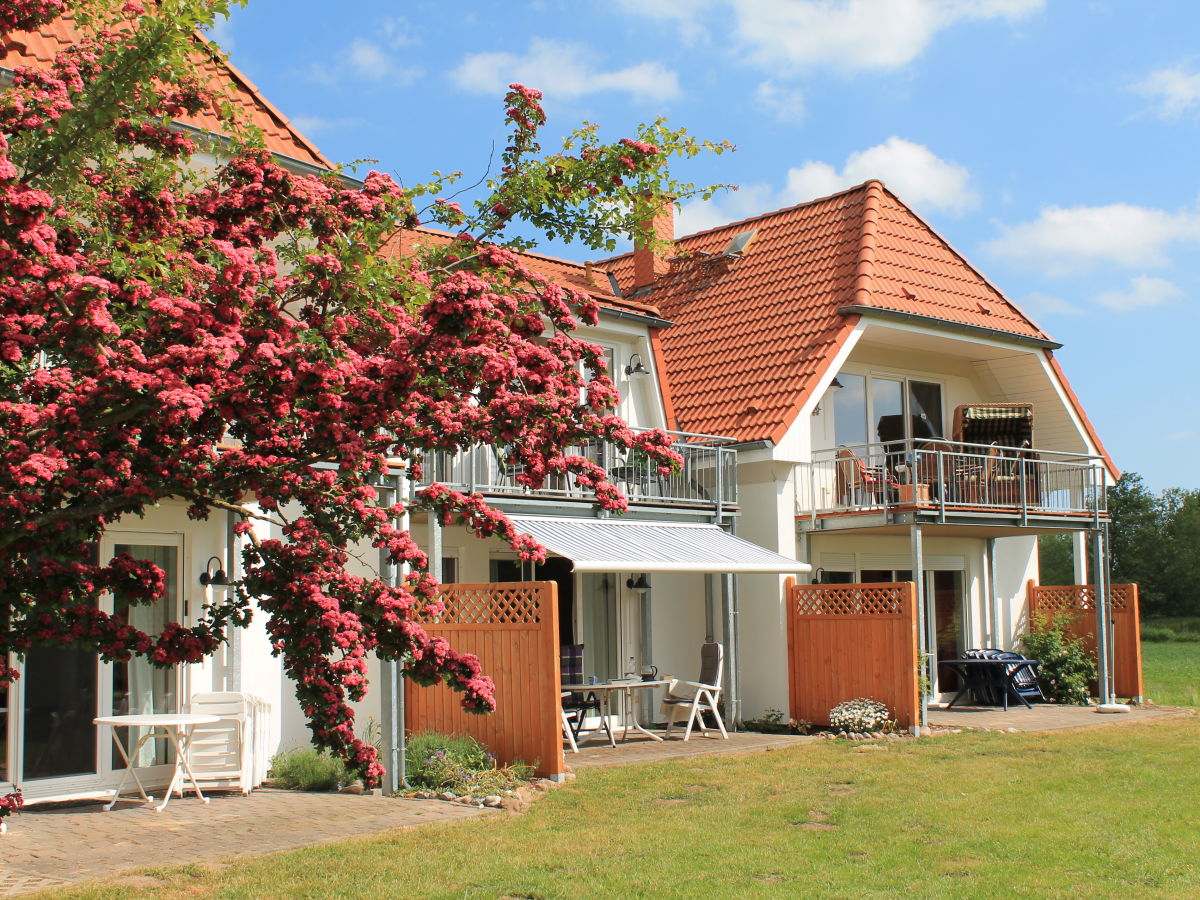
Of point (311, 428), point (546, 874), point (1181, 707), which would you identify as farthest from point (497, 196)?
point (1181, 707)

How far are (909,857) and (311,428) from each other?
5.35m

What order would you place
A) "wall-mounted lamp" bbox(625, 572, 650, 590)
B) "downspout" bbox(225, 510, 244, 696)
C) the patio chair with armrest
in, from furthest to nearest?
"wall-mounted lamp" bbox(625, 572, 650, 590)
the patio chair with armrest
"downspout" bbox(225, 510, 244, 696)

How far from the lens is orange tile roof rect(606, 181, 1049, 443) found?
63.1ft

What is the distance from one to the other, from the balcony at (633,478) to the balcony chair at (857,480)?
2.00 meters

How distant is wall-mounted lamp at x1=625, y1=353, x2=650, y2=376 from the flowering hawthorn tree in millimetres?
11708

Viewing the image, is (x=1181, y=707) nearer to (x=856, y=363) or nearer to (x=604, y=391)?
(x=856, y=363)

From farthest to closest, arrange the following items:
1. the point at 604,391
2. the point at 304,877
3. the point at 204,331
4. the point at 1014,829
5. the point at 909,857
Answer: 1. the point at 1014,829
2. the point at 909,857
3. the point at 304,877
4. the point at 604,391
5. the point at 204,331

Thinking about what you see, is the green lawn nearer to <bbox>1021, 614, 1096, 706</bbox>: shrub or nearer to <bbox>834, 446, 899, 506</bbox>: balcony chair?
<bbox>1021, 614, 1096, 706</bbox>: shrub

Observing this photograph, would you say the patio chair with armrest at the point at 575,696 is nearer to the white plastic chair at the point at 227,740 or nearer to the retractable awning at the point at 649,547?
the retractable awning at the point at 649,547

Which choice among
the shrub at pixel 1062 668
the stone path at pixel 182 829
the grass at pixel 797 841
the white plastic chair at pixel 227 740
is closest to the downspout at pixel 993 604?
the shrub at pixel 1062 668

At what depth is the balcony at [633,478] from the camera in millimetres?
15430

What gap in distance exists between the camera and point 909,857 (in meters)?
8.96

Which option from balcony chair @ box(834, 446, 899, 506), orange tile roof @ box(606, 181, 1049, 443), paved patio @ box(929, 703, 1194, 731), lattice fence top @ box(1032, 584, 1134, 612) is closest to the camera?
paved patio @ box(929, 703, 1194, 731)

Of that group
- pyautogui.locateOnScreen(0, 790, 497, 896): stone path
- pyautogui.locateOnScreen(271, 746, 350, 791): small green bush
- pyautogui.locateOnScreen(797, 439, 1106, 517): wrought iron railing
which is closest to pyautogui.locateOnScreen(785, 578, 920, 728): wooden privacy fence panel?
pyautogui.locateOnScreen(797, 439, 1106, 517): wrought iron railing
